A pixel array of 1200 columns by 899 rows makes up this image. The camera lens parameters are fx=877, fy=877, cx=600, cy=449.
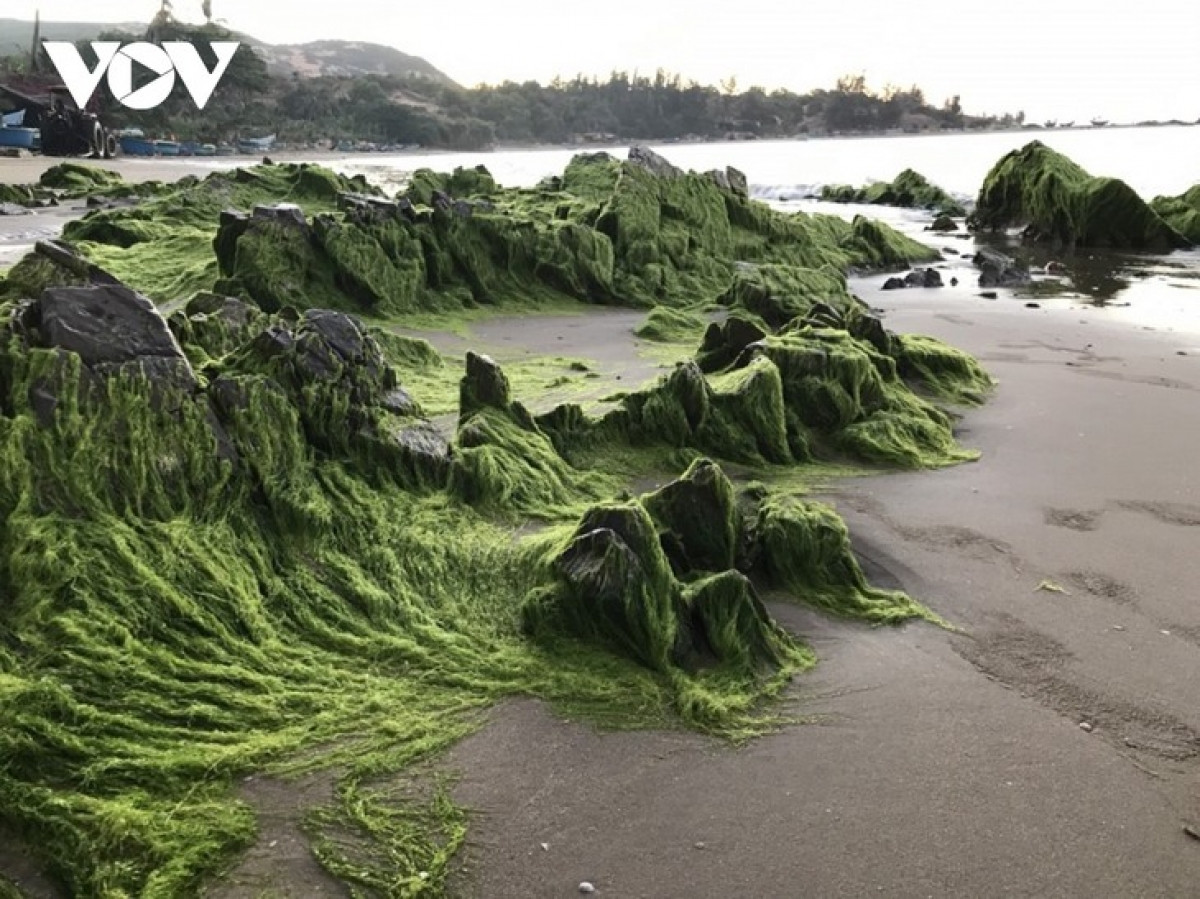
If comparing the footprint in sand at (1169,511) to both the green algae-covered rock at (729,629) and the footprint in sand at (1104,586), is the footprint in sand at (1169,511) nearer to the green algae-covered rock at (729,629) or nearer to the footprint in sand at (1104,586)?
the footprint in sand at (1104,586)

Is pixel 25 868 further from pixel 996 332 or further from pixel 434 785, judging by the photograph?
pixel 996 332

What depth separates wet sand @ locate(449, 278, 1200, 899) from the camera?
2.14m

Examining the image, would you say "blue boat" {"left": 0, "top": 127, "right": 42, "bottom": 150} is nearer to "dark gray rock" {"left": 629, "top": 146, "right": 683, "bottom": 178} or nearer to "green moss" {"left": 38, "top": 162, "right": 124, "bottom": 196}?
"green moss" {"left": 38, "top": 162, "right": 124, "bottom": 196}

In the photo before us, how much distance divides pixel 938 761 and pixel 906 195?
98.7ft

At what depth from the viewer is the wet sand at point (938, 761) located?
2137 mm

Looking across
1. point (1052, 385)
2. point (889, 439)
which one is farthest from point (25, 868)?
point (1052, 385)

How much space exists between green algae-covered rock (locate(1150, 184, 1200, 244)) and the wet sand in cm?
1740

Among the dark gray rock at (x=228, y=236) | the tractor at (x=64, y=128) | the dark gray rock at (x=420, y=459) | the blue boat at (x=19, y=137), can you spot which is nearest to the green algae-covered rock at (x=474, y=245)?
the dark gray rock at (x=228, y=236)

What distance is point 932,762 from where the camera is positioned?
2.55 metres

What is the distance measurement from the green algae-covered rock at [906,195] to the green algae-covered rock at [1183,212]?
683 centimetres

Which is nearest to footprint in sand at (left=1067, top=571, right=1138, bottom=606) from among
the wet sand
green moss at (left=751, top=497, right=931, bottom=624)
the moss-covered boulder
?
the wet sand

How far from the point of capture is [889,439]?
5332 mm

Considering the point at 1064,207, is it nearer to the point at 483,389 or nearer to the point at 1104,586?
the point at 1104,586

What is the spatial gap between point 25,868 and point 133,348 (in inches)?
78.5
